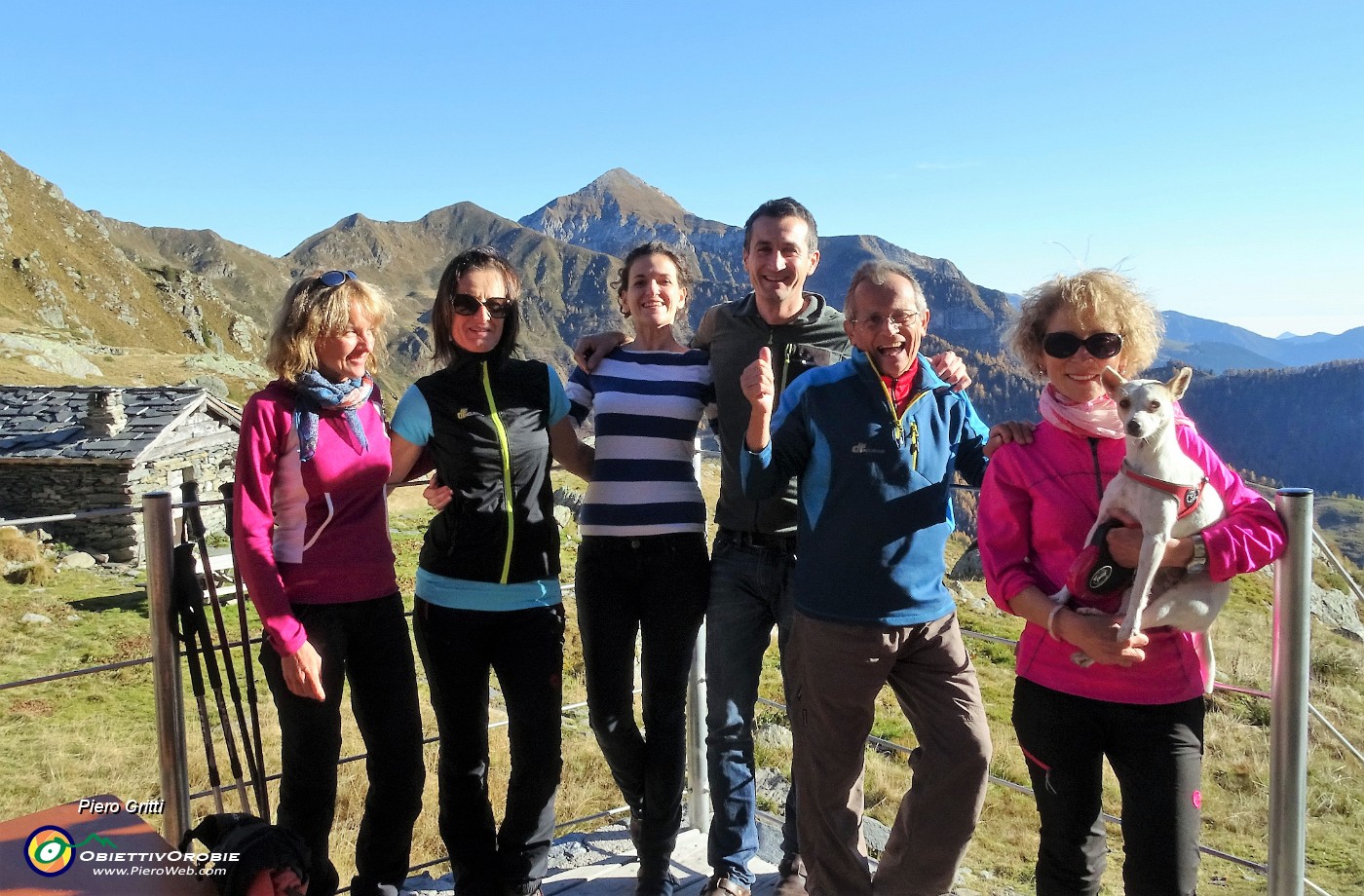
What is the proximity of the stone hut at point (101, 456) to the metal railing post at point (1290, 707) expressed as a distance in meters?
26.2

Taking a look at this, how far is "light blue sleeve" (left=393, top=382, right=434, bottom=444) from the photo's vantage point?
3012 millimetres

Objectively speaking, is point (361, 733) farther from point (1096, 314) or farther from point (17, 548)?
point (17, 548)

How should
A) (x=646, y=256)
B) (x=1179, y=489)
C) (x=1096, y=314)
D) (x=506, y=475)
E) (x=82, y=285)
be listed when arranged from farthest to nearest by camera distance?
(x=82, y=285), (x=646, y=256), (x=506, y=475), (x=1096, y=314), (x=1179, y=489)

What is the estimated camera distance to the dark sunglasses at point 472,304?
3.08 m

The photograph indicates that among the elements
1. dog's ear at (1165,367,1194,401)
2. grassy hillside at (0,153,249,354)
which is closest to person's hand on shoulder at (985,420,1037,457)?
dog's ear at (1165,367,1194,401)

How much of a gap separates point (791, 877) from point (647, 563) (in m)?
1.36

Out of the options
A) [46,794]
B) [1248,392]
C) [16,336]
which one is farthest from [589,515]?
[1248,392]

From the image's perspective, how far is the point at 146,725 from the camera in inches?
464

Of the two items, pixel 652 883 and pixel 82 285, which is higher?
pixel 82 285

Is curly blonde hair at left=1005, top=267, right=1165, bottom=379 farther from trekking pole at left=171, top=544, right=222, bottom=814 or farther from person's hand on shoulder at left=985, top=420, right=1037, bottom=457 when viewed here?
trekking pole at left=171, top=544, right=222, bottom=814

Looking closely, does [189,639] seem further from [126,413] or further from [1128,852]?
[126,413]

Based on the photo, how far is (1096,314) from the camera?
2449 millimetres

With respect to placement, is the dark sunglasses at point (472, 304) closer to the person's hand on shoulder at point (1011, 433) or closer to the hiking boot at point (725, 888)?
the person's hand on shoulder at point (1011, 433)

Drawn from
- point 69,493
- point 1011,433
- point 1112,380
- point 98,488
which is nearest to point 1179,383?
point 1112,380
